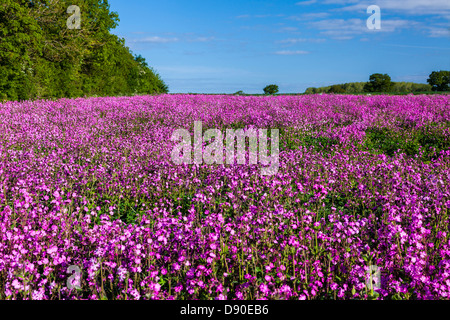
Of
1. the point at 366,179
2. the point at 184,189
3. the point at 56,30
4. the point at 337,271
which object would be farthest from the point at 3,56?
the point at 337,271

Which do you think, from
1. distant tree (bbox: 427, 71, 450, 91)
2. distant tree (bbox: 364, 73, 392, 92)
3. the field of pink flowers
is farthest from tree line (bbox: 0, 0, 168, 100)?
distant tree (bbox: 427, 71, 450, 91)

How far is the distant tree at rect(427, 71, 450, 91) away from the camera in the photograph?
63.7 meters

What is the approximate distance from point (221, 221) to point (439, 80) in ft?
248

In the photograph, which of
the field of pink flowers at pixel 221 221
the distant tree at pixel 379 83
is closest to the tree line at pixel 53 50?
the field of pink flowers at pixel 221 221

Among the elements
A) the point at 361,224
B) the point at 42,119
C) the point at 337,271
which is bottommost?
the point at 337,271

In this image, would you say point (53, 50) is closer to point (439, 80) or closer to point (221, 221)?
point (221, 221)

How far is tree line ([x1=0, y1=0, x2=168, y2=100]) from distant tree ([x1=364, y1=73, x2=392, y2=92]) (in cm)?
4769

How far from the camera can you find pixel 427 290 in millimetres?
2979

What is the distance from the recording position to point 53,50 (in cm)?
2650

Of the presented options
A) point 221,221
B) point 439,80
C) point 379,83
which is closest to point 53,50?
point 221,221

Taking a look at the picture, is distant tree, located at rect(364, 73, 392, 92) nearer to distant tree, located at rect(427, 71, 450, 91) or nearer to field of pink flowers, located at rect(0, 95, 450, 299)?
distant tree, located at rect(427, 71, 450, 91)

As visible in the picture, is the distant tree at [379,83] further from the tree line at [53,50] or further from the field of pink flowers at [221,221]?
the field of pink flowers at [221,221]
